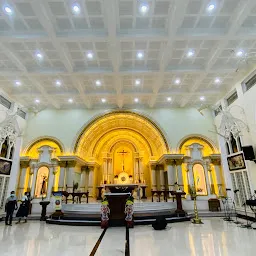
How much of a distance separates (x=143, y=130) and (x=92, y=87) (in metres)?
6.14

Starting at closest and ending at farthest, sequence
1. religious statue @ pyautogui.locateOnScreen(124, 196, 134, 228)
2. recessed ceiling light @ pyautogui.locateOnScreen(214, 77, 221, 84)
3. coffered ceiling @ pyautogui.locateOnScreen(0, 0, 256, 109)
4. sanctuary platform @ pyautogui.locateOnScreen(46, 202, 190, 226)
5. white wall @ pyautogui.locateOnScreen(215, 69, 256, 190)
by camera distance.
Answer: coffered ceiling @ pyautogui.locateOnScreen(0, 0, 256, 109), religious statue @ pyautogui.locateOnScreen(124, 196, 134, 228), sanctuary platform @ pyautogui.locateOnScreen(46, 202, 190, 226), white wall @ pyautogui.locateOnScreen(215, 69, 256, 190), recessed ceiling light @ pyautogui.locateOnScreen(214, 77, 221, 84)

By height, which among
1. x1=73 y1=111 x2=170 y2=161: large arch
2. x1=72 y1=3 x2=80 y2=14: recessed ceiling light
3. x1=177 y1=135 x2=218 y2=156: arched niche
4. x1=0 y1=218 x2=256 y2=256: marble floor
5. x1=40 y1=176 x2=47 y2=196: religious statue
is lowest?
x1=0 y1=218 x2=256 y2=256: marble floor

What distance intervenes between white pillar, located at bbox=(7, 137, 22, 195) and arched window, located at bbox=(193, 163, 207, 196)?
1178cm

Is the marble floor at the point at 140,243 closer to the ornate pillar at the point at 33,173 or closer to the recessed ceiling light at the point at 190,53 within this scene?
the ornate pillar at the point at 33,173

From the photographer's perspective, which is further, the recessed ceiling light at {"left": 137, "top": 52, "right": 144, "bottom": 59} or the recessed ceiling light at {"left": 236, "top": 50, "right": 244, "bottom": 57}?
the recessed ceiling light at {"left": 137, "top": 52, "right": 144, "bottom": 59}

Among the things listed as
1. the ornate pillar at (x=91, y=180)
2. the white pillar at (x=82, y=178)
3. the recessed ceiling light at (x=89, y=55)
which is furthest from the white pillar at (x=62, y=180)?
the recessed ceiling light at (x=89, y=55)

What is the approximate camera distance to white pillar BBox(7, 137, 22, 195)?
1107cm

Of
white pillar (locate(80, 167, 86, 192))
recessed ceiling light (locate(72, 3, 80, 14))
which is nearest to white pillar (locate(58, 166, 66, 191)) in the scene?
white pillar (locate(80, 167, 86, 192))

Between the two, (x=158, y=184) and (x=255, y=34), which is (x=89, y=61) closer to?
(x=255, y=34)

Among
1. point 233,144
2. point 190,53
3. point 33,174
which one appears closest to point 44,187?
point 33,174

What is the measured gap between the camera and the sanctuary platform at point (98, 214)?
24.7 ft

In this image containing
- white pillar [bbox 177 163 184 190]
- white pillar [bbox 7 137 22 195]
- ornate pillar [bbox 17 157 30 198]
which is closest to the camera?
white pillar [bbox 7 137 22 195]

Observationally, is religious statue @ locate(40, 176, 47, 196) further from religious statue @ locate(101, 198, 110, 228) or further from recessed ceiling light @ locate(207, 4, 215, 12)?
recessed ceiling light @ locate(207, 4, 215, 12)

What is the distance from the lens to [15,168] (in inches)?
451
